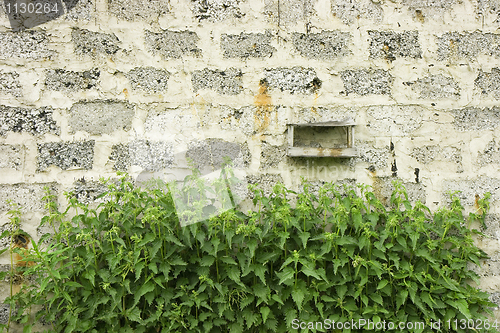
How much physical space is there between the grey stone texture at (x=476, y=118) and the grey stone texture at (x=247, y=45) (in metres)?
1.62

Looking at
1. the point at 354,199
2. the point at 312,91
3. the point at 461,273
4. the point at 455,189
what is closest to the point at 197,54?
the point at 312,91

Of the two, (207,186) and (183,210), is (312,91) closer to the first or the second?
(207,186)

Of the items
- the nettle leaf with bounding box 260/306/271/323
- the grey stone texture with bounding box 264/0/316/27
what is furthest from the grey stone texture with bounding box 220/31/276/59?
the nettle leaf with bounding box 260/306/271/323

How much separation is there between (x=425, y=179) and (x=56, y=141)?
2966mm

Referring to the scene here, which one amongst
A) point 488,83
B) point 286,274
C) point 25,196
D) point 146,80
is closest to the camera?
point 286,274

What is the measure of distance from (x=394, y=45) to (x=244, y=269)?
218 centimetres

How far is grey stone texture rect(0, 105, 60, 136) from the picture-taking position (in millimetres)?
2988

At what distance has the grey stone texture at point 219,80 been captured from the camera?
10.1 ft

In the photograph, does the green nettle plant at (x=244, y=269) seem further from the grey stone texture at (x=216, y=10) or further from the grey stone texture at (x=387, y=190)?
the grey stone texture at (x=216, y=10)

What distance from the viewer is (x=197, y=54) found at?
10.2 ft

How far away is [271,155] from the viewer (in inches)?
121

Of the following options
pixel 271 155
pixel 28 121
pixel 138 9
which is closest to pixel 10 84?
pixel 28 121

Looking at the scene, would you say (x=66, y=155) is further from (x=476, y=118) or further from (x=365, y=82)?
(x=476, y=118)

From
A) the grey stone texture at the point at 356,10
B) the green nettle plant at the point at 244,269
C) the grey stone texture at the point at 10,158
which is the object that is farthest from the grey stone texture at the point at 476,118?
the grey stone texture at the point at 10,158
